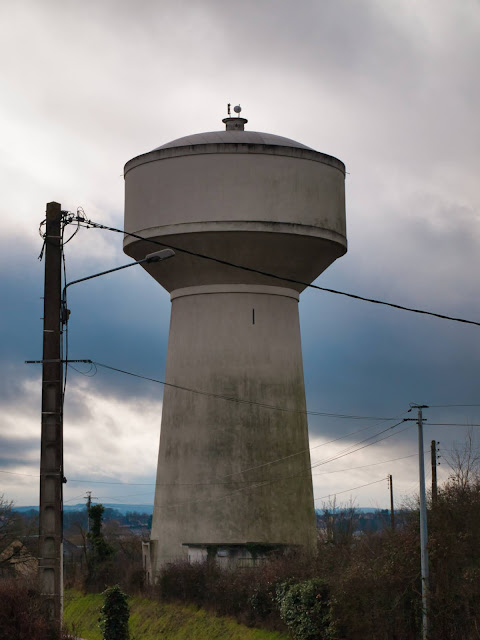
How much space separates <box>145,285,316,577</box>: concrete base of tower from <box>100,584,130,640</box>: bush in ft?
11.7

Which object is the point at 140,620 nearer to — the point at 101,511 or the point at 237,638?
the point at 237,638

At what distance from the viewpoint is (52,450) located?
17.6m

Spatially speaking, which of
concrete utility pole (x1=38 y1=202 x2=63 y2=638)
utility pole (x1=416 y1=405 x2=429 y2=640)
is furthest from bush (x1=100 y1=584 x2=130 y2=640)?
concrete utility pole (x1=38 y1=202 x2=63 y2=638)

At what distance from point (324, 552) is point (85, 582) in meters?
13.0

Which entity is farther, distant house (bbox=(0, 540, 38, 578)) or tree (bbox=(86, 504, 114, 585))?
tree (bbox=(86, 504, 114, 585))

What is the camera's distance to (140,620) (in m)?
31.5

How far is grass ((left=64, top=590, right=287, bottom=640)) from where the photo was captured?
27.9 meters

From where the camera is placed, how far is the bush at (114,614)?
28.1 metres

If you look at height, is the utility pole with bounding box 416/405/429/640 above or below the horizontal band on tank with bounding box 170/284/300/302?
below

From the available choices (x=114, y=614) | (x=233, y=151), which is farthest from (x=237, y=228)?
(x=114, y=614)

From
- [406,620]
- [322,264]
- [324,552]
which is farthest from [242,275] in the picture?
[406,620]

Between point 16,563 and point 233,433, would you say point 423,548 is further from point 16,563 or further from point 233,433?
point 16,563

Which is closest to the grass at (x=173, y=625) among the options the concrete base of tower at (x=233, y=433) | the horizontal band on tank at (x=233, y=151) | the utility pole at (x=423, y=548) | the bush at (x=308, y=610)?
the bush at (x=308, y=610)

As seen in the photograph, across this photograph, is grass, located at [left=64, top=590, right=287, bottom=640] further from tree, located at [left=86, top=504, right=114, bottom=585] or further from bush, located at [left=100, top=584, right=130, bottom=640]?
tree, located at [left=86, top=504, right=114, bottom=585]
